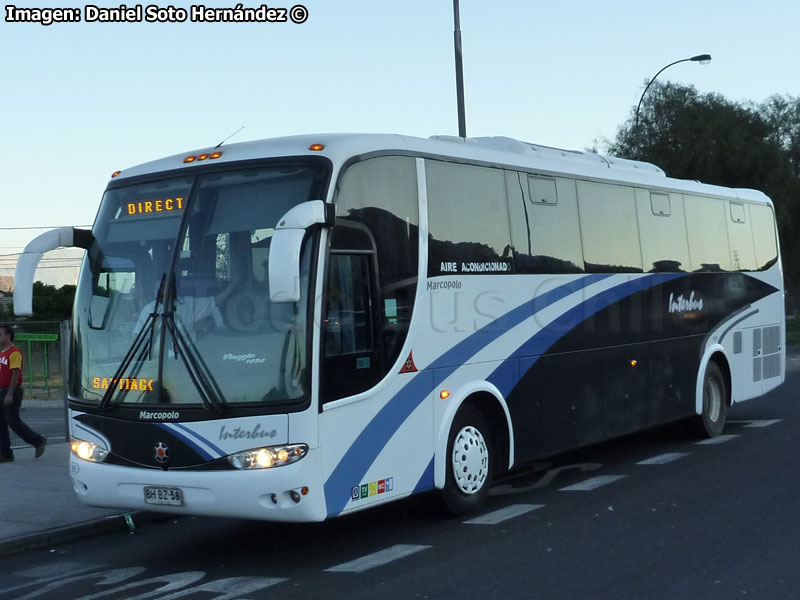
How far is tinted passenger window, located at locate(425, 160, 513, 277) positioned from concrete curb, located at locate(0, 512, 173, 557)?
3.59 meters

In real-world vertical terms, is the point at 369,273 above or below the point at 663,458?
above

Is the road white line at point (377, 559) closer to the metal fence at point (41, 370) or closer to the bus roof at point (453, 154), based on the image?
the bus roof at point (453, 154)

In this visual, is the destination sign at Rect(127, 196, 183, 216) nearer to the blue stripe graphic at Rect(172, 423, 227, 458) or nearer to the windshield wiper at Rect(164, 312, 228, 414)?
the windshield wiper at Rect(164, 312, 228, 414)

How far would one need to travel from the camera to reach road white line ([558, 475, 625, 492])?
1046 centimetres

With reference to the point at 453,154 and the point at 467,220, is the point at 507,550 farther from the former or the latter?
the point at 453,154

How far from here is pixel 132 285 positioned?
26.5 feet

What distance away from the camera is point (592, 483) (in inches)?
425

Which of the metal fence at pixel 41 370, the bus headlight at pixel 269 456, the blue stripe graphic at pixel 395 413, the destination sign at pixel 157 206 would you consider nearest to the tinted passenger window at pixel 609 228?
the blue stripe graphic at pixel 395 413

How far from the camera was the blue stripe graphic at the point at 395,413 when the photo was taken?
25.3ft

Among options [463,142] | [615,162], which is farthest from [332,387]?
[615,162]

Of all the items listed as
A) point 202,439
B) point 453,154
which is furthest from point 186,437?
point 453,154

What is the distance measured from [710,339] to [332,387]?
7.68 meters

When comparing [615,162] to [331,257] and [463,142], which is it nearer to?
[463,142]

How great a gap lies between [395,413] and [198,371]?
1591 millimetres
